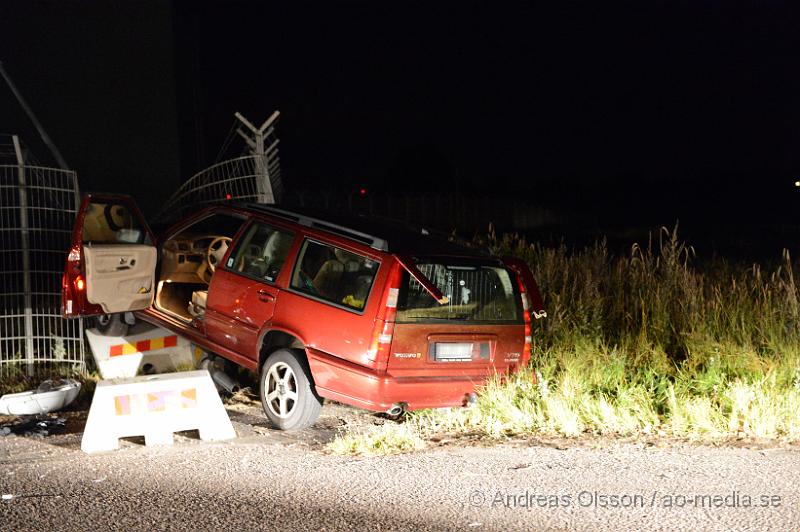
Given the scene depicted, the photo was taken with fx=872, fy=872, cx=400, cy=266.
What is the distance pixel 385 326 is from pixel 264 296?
139 centimetres

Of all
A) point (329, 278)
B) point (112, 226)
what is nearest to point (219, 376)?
point (329, 278)

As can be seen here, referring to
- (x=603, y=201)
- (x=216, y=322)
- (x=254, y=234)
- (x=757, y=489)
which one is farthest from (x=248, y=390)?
(x=603, y=201)

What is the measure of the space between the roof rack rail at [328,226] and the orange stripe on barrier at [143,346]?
7.13 ft

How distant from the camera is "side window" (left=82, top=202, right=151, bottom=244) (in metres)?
9.08

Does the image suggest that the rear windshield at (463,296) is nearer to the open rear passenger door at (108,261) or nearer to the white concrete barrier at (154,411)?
the white concrete barrier at (154,411)

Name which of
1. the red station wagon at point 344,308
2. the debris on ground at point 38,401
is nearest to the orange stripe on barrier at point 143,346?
the red station wagon at point 344,308

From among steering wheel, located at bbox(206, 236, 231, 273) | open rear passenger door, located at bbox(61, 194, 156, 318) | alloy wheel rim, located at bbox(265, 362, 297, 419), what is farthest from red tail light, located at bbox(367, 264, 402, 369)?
steering wheel, located at bbox(206, 236, 231, 273)

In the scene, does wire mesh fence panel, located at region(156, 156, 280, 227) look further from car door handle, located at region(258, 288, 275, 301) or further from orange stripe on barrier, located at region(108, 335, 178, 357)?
car door handle, located at region(258, 288, 275, 301)

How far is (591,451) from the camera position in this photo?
6539 millimetres

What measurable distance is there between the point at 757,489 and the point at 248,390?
17.1 ft

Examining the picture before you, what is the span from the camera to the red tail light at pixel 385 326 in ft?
22.3

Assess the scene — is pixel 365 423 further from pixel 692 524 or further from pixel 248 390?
pixel 692 524

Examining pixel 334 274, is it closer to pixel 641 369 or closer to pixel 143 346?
pixel 143 346

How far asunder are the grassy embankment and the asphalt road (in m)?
0.37
